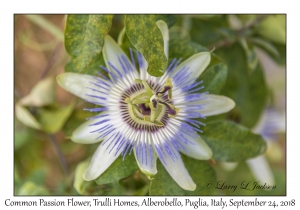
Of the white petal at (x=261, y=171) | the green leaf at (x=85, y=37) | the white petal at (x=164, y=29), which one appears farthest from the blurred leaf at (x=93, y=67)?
the white petal at (x=261, y=171)

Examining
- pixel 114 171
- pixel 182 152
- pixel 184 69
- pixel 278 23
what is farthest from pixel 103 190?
pixel 278 23

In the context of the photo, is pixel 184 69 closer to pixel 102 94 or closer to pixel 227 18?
pixel 102 94

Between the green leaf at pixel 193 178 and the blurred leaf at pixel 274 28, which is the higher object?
the blurred leaf at pixel 274 28

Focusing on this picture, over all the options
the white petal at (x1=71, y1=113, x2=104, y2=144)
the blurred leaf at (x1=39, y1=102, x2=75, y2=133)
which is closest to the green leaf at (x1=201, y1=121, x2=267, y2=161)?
the white petal at (x1=71, y1=113, x2=104, y2=144)

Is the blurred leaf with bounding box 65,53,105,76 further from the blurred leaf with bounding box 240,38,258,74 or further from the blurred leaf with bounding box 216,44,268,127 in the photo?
the blurred leaf with bounding box 216,44,268,127

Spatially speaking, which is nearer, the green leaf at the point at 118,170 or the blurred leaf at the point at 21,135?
the green leaf at the point at 118,170

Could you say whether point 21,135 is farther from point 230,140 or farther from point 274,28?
point 274,28

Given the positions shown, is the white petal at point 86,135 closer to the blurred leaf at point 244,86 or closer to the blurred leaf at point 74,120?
the blurred leaf at point 74,120
